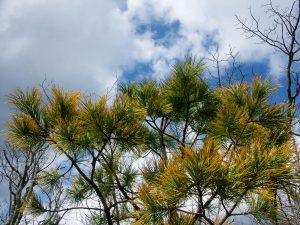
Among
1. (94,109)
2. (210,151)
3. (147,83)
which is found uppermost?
(147,83)

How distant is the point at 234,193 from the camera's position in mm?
1705

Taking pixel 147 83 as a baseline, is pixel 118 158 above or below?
below

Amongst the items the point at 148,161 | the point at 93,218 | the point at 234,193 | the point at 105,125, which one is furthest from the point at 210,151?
the point at 93,218

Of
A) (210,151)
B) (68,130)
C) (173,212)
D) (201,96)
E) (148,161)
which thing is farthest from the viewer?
(201,96)

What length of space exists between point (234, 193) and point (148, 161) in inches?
43.8

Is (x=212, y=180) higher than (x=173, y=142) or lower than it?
lower

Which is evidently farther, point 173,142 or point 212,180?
point 173,142

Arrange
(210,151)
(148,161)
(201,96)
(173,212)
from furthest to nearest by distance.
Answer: (201,96) → (148,161) → (173,212) → (210,151)

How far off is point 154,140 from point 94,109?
Result: 932 millimetres

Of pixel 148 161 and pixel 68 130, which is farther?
pixel 148 161

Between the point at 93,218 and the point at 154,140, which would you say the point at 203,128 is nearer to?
the point at 154,140

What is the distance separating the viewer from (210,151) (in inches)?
65.4

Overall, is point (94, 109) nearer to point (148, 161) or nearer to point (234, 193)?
point (148, 161)

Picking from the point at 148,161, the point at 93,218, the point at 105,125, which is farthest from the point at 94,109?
the point at 93,218
